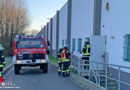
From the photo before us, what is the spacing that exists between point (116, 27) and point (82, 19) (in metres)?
7.13

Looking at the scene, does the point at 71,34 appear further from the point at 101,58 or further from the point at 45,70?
the point at 101,58

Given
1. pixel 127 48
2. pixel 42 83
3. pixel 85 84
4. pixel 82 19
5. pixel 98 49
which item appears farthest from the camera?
pixel 82 19

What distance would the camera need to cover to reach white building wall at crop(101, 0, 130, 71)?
9672 mm

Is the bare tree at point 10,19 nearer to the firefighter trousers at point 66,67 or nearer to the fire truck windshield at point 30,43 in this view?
the fire truck windshield at point 30,43

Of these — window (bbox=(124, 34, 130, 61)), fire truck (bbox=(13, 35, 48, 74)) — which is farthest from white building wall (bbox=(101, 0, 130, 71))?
fire truck (bbox=(13, 35, 48, 74))

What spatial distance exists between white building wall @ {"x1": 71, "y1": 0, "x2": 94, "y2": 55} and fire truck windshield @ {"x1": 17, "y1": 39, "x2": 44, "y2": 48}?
4023 millimetres

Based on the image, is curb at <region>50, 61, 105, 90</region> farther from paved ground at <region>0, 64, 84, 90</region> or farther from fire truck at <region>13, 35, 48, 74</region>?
fire truck at <region>13, 35, 48, 74</region>

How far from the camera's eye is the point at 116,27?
1073 centimetres

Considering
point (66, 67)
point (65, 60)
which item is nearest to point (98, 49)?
point (65, 60)

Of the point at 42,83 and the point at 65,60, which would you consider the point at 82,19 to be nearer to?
the point at 65,60

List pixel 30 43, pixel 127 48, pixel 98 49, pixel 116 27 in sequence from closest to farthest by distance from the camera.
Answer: pixel 127 48 → pixel 116 27 → pixel 98 49 → pixel 30 43

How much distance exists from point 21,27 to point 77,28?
2309cm

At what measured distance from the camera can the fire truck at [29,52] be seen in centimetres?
1305

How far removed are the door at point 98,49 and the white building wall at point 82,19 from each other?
336cm
